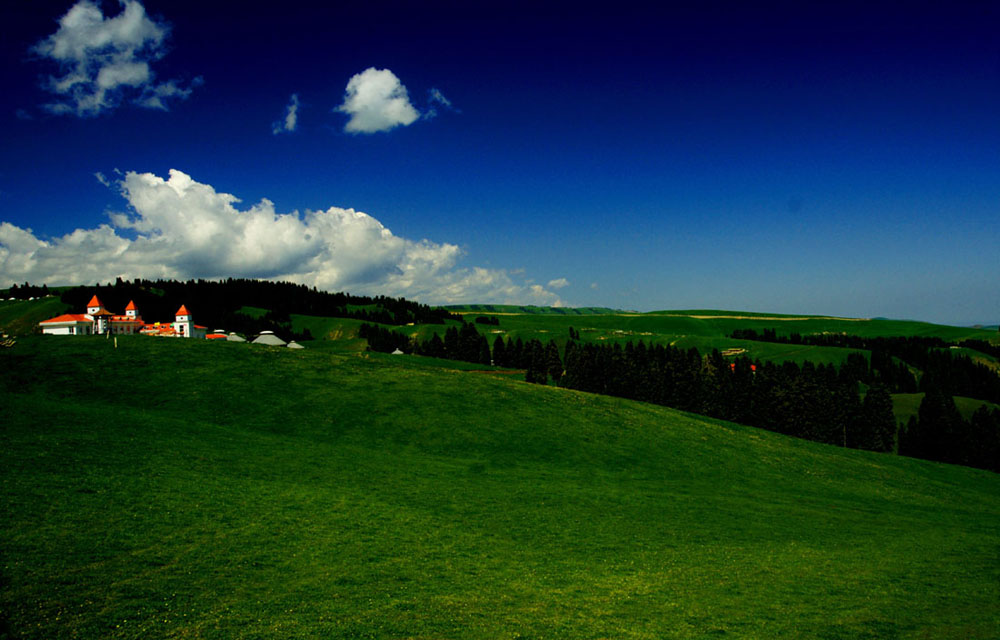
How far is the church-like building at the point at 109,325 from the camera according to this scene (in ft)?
363

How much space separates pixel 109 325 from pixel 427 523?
129408 millimetres

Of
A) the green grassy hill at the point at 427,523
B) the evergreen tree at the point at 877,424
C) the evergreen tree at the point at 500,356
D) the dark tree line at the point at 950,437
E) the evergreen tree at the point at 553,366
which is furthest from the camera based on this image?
the evergreen tree at the point at 500,356

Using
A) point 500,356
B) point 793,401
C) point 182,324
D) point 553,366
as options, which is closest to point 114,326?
point 182,324

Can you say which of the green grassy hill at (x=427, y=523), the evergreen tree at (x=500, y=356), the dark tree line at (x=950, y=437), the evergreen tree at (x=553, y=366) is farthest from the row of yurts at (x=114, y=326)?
the dark tree line at (x=950, y=437)

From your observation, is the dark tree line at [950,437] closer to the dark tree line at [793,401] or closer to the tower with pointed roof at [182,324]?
the dark tree line at [793,401]

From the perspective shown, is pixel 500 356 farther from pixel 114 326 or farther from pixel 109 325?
pixel 109 325

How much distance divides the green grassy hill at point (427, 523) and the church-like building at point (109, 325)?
71671 millimetres

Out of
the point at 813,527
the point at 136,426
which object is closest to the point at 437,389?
the point at 136,426

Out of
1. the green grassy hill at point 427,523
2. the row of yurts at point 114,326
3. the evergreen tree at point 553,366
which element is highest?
the row of yurts at point 114,326

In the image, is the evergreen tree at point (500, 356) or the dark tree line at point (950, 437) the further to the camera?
the evergreen tree at point (500, 356)

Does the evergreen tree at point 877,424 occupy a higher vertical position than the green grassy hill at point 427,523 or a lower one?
lower

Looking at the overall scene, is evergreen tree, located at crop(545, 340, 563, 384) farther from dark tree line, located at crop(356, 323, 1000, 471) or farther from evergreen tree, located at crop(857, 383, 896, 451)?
evergreen tree, located at crop(857, 383, 896, 451)

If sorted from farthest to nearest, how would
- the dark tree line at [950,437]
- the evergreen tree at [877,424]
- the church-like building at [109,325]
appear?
1. the church-like building at [109,325]
2. the evergreen tree at [877,424]
3. the dark tree line at [950,437]

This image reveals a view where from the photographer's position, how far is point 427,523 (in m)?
24.8
